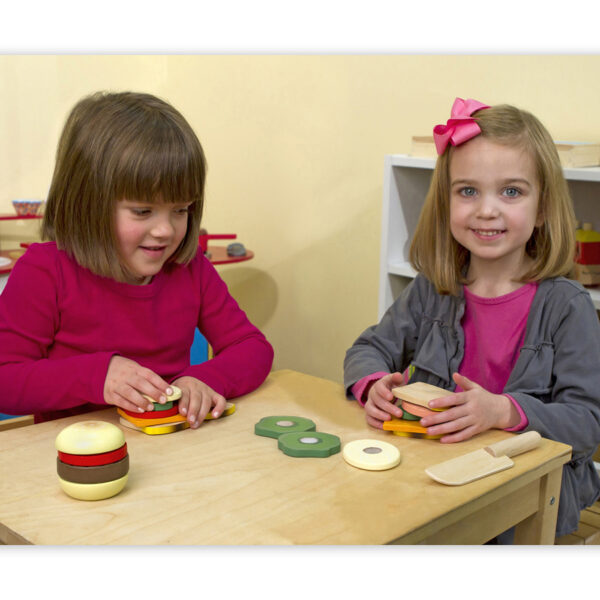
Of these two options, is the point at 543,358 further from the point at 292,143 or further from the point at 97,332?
the point at 292,143

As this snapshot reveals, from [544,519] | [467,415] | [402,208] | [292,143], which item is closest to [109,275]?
[467,415]

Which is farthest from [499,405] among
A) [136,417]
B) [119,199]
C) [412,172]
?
[412,172]

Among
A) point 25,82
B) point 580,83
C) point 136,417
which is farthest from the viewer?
point 25,82

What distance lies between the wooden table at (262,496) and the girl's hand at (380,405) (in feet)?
0.06

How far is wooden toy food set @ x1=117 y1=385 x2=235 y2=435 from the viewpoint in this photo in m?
0.83

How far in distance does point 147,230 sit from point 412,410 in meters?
0.37

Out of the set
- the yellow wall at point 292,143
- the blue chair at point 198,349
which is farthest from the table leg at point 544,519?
the yellow wall at point 292,143

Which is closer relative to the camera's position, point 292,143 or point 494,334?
point 494,334

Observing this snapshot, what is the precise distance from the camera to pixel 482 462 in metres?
0.75

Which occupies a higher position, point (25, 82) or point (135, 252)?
point (25, 82)

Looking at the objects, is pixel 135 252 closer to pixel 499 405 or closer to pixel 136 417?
pixel 136 417

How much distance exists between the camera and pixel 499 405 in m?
0.87

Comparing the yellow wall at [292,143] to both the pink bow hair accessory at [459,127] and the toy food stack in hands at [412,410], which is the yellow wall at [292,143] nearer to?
the pink bow hair accessory at [459,127]

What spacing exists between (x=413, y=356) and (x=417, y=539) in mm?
527
